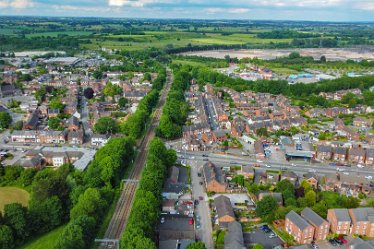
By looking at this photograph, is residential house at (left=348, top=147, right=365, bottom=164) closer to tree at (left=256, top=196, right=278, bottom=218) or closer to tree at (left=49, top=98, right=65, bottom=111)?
tree at (left=256, top=196, right=278, bottom=218)

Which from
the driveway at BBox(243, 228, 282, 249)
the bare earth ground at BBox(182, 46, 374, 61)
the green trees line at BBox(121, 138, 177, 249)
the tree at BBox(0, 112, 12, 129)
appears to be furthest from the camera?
the bare earth ground at BBox(182, 46, 374, 61)

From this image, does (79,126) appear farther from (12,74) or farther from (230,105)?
(12,74)

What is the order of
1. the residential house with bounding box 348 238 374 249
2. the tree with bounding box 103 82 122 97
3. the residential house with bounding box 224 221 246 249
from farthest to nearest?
the tree with bounding box 103 82 122 97, the residential house with bounding box 224 221 246 249, the residential house with bounding box 348 238 374 249

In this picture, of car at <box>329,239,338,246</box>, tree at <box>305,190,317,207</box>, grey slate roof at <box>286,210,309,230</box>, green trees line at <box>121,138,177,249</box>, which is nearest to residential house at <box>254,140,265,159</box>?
green trees line at <box>121,138,177,249</box>

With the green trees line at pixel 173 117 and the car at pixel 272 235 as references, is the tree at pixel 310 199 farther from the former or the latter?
the green trees line at pixel 173 117

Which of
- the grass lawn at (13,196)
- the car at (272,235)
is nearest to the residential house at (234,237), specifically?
the car at (272,235)

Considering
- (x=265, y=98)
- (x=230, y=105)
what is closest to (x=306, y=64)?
(x=265, y=98)

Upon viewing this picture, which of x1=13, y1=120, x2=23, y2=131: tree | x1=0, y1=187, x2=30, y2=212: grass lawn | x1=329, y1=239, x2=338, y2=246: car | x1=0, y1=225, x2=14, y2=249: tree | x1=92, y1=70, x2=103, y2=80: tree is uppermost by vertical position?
x1=92, y1=70, x2=103, y2=80: tree

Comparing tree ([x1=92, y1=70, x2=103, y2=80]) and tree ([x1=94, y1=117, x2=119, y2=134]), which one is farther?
tree ([x1=92, y1=70, x2=103, y2=80])

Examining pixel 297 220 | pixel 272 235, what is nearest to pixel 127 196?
pixel 272 235
